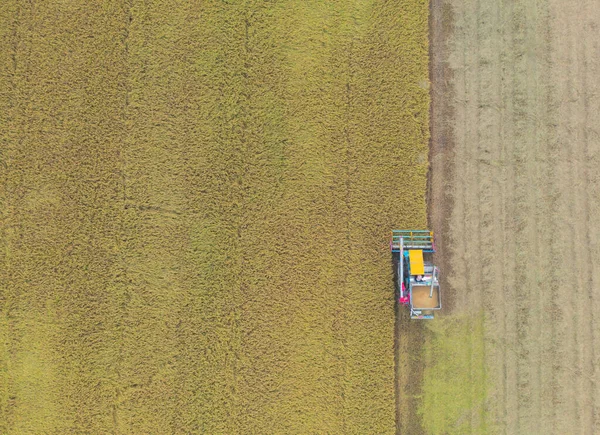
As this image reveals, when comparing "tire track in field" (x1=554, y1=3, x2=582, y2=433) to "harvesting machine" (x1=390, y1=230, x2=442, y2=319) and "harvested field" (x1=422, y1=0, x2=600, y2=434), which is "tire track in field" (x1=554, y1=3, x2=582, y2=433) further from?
"harvesting machine" (x1=390, y1=230, x2=442, y2=319)

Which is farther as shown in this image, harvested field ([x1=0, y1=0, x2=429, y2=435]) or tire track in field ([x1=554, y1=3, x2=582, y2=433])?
harvested field ([x1=0, y1=0, x2=429, y2=435])

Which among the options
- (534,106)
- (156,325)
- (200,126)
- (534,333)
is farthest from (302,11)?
(534,333)

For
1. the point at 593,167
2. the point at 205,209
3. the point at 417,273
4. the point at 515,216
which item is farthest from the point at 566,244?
the point at 205,209

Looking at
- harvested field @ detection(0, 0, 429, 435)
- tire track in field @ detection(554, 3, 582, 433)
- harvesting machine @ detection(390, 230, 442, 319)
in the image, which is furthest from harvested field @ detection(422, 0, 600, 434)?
harvested field @ detection(0, 0, 429, 435)

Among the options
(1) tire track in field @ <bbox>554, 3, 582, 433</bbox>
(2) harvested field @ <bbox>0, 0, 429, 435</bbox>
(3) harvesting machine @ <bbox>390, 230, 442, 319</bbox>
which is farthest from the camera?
(2) harvested field @ <bbox>0, 0, 429, 435</bbox>

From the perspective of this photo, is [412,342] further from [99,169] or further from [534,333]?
[99,169]

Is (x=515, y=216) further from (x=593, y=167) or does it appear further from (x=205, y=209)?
(x=205, y=209)
